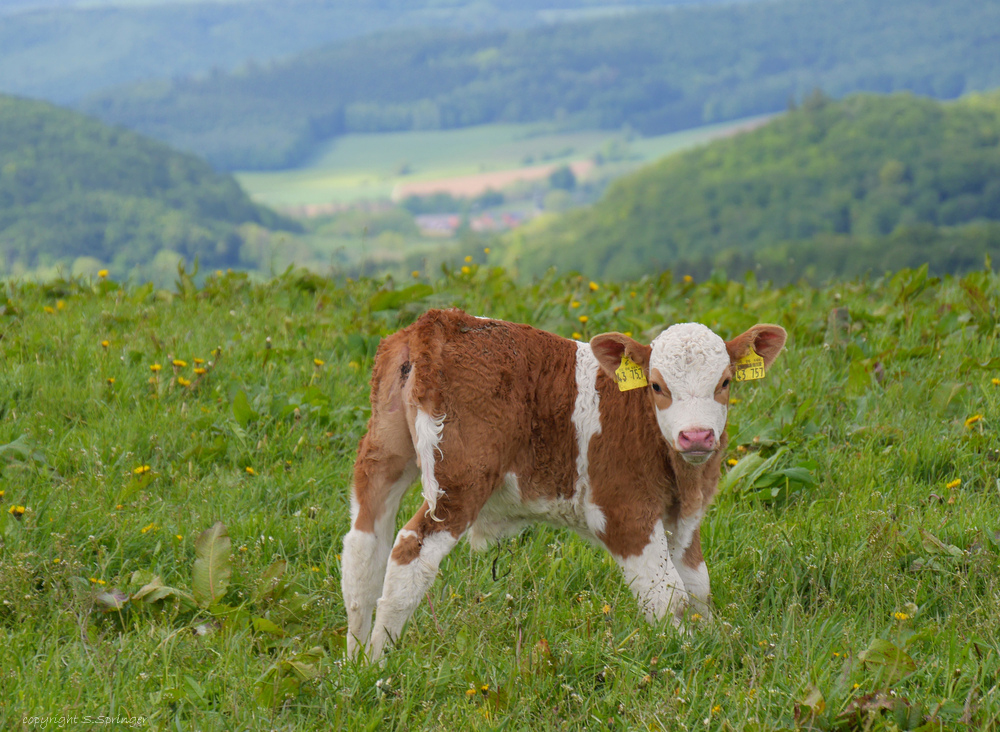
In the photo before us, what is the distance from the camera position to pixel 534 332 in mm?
4316

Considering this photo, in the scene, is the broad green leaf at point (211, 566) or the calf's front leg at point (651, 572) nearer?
the calf's front leg at point (651, 572)

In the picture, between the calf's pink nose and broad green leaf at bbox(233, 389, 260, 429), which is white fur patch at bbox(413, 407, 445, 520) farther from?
broad green leaf at bbox(233, 389, 260, 429)

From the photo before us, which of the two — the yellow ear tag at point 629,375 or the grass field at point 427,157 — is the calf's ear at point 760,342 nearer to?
the yellow ear tag at point 629,375

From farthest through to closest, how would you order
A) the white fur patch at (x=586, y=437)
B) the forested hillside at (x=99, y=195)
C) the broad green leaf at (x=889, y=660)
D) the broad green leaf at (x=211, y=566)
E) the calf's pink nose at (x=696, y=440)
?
the forested hillside at (x=99, y=195), the broad green leaf at (x=211, y=566), the white fur patch at (x=586, y=437), the calf's pink nose at (x=696, y=440), the broad green leaf at (x=889, y=660)

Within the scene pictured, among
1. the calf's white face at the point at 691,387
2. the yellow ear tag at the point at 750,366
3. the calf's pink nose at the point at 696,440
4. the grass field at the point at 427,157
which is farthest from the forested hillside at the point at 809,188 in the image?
the calf's pink nose at the point at 696,440

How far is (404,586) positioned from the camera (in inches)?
147

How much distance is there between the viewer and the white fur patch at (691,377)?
12.3ft

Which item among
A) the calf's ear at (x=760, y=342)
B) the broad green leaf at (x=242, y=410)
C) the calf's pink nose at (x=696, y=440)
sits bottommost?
the broad green leaf at (x=242, y=410)

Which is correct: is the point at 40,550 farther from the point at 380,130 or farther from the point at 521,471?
the point at 380,130

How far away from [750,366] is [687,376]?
0.46 metres

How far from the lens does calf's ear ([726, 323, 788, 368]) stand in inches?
159


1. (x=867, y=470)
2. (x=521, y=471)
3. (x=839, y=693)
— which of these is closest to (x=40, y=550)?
(x=521, y=471)

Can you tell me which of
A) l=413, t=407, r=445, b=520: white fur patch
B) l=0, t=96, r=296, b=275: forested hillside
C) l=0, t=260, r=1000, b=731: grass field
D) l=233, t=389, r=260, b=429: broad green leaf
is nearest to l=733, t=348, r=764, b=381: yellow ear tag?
l=0, t=260, r=1000, b=731: grass field

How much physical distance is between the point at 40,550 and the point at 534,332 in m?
2.91
